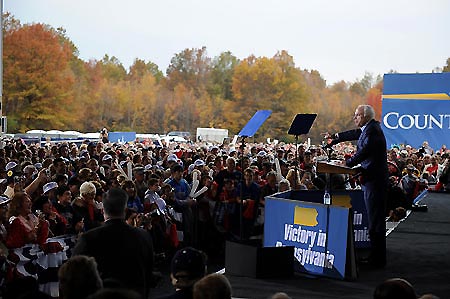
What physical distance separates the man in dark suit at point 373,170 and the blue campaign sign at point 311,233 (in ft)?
2.71

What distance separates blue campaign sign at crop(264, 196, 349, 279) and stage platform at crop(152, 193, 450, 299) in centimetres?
19

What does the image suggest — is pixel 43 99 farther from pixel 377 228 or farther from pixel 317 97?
pixel 377 228

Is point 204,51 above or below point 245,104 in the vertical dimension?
above

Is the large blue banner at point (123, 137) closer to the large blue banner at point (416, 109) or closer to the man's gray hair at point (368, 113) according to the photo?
the large blue banner at point (416, 109)

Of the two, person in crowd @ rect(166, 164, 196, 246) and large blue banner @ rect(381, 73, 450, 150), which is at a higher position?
large blue banner @ rect(381, 73, 450, 150)

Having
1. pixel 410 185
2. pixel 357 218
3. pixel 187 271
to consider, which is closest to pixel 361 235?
pixel 357 218

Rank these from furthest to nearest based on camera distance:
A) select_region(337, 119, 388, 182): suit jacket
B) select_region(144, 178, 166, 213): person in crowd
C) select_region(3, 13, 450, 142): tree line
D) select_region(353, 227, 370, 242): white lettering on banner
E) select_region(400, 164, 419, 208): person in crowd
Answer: select_region(3, 13, 450, 142): tree line, select_region(400, 164, 419, 208): person in crowd, select_region(353, 227, 370, 242): white lettering on banner, select_region(144, 178, 166, 213): person in crowd, select_region(337, 119, 388, 182): suit jacket

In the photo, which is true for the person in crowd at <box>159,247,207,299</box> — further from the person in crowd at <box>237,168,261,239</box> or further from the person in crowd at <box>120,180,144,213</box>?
the person in crowd at <box>237,168,261,239</box>

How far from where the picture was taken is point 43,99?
56.9m

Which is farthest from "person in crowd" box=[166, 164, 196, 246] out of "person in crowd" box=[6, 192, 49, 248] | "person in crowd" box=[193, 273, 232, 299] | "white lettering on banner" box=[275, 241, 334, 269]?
"person in crowd" box=[193, 273, 232, 299]

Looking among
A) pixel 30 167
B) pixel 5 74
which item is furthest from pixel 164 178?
pixel 5 74

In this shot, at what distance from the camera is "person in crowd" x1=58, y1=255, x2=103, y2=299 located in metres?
4.30

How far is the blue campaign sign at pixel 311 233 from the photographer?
30.3ft

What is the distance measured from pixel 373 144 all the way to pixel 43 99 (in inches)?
1966
